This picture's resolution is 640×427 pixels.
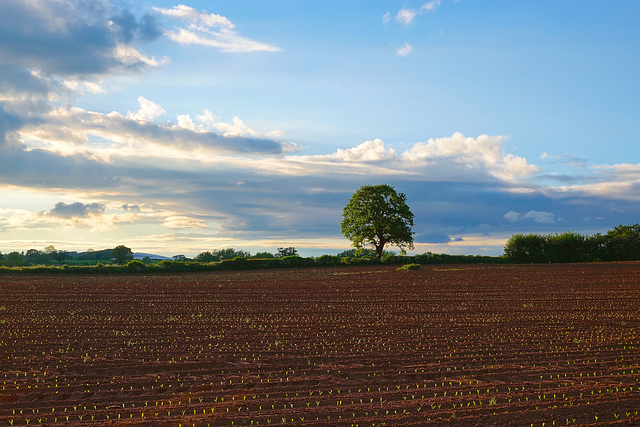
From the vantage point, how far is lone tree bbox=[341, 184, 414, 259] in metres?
58.2

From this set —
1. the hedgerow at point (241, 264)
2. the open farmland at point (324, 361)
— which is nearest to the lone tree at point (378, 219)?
the hedgerow at point (241, 264)

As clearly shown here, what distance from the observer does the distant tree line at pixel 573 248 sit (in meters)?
57.8

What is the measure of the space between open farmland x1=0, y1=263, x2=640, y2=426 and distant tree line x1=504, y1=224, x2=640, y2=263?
33081mm

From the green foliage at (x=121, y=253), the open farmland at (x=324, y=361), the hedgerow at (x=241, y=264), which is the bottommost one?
the open farmland at (x=324, y=361)

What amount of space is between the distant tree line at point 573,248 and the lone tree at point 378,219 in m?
11.6

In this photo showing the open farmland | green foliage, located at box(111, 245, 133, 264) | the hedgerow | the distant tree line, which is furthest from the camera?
green foliage, located at box(111, 245, 133, 264)

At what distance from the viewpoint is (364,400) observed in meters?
10.1

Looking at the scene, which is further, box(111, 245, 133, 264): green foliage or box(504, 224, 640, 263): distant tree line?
box(111, 245, 133, 264): green foliage

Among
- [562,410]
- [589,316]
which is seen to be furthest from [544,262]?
[562,410]

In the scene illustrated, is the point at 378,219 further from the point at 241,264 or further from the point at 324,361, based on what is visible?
the point at 324,361

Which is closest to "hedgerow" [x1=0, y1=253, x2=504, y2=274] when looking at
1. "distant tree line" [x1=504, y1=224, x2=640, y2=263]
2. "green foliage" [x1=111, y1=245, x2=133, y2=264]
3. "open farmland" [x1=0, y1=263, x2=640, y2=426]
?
"distant tree line" [x1=504, y1=224, x2=640, y2=263]

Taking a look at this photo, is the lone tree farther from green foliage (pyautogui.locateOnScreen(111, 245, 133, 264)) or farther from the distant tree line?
green foliage (pyautogui.locateOnScreen(111, 245, 133, 264))

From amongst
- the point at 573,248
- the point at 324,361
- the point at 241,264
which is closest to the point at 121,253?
the point at 241,264

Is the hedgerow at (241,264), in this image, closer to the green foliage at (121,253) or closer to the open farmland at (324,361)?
the open farmland at (324,361)
